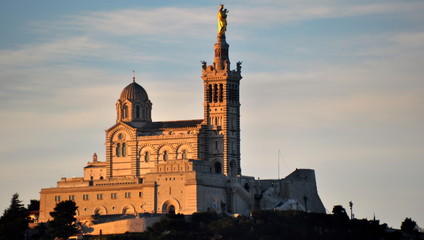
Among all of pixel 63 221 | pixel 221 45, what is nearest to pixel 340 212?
pixel 221 45

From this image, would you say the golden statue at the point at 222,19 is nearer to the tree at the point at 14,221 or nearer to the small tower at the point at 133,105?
the small tower at the point at 133,105

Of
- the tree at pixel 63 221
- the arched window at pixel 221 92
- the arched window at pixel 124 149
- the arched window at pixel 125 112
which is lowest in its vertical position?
the tree at pixel 63 221

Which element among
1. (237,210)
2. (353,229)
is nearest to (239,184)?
(237,210)

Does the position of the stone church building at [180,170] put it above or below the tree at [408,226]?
above

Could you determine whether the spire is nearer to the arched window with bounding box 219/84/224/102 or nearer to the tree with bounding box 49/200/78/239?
the arched window with bounding box 219/84/224/102

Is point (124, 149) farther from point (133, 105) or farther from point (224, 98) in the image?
point (224, 98)

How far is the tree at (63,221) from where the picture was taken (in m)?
168

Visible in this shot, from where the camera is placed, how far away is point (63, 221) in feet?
552

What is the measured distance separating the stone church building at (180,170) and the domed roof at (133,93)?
0.13m

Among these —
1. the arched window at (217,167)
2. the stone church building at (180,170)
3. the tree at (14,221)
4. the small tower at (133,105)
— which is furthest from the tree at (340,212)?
the tree at (14,221)

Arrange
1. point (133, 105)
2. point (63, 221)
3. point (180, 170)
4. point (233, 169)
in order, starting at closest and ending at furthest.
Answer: point (63, 221)
point (180, 170)
point (233, 169)
point (133, 105)

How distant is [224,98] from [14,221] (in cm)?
3186

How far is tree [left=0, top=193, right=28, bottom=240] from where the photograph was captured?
554 feet

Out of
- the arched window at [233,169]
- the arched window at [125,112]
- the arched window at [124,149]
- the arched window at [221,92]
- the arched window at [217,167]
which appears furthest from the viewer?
the arched window at [125,112]
